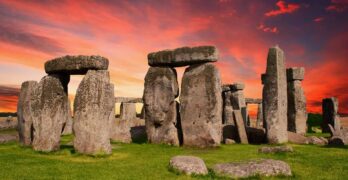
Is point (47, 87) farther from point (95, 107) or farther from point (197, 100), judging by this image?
point (197, 100)

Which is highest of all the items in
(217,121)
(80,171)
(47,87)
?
(47,87)

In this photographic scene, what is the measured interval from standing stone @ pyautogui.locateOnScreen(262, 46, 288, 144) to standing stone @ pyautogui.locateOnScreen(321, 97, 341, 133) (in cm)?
1145

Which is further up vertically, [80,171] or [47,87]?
[47,87]

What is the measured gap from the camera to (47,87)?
52.2 ft

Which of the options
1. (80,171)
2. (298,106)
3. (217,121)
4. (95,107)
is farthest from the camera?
(298,106)

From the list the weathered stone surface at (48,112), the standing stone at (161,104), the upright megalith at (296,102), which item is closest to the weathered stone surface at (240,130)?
the standing stone at (161,104)

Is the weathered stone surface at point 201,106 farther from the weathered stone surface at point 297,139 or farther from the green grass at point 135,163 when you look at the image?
the weathered stone surface at point 297,139

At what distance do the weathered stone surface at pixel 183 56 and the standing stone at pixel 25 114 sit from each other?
233 inches

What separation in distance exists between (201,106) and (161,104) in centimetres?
228

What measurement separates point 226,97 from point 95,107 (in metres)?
18.7

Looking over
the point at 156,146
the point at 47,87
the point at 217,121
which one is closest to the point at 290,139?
the point at 217,121

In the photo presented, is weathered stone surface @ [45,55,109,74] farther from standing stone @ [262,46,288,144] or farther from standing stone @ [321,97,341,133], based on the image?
standing stone @ [321,97,341,133]

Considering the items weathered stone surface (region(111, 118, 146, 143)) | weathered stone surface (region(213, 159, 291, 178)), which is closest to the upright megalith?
weathered stone surface (region(111, 118, 146, 143))

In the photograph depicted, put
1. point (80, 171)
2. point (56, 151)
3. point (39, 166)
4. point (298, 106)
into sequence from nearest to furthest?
point (80, 171)
point (39, 166)
point (56, 151)
point (298, 106)
